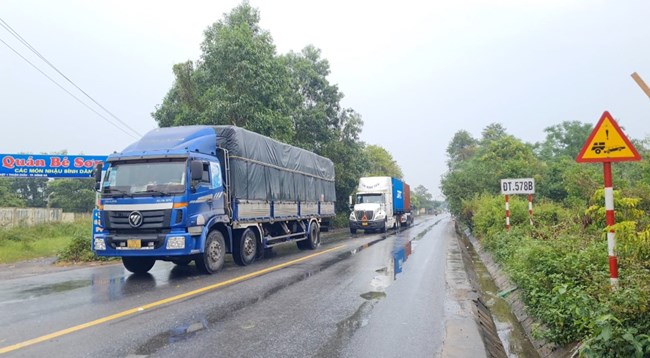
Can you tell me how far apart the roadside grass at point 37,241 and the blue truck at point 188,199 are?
A: 18.4 ft

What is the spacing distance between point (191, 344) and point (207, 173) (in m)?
5.99

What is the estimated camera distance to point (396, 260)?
533 inches

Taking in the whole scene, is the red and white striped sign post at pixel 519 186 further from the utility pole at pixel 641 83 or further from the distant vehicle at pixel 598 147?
the utility pole at pixel 641 83

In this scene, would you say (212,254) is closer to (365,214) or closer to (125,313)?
(125,313)

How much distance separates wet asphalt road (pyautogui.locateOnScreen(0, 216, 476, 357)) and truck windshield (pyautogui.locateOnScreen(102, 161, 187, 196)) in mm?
1895

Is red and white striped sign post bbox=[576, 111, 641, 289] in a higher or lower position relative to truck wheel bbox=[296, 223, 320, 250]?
higher

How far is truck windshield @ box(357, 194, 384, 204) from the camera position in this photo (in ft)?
98.9

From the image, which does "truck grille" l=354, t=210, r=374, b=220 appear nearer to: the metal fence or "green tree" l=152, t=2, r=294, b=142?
"green tree" l=152, t=2, r=294, b=142

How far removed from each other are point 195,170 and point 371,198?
2124 centimetres

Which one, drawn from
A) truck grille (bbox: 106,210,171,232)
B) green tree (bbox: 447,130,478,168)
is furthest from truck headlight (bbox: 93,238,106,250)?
green tree (bbox: 447,130,478,168)

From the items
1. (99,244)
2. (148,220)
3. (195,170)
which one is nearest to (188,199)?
(195,170)

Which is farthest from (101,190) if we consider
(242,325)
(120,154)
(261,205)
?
(242,325)

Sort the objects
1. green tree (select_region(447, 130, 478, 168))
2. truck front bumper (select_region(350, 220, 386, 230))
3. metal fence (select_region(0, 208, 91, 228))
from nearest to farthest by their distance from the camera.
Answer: metal fence (select_region(0, 208, 91, 228)), truck front bumper (select_region(350, 220, 386, 230)), green tree (select_region(447, 130, 478, 168))

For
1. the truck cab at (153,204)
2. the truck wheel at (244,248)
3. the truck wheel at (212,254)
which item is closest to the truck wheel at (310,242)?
the truck wheel at (244,248)
